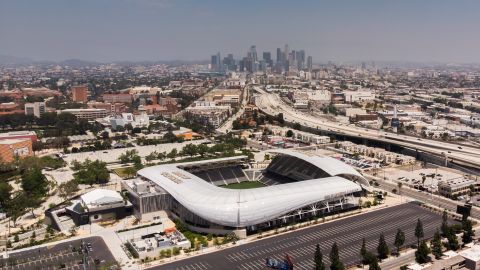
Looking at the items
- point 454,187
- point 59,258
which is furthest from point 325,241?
point 454,187

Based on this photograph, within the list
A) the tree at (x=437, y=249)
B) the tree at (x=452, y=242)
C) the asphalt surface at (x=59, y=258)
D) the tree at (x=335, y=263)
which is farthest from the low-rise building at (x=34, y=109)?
the tree at (x=452, y=242)

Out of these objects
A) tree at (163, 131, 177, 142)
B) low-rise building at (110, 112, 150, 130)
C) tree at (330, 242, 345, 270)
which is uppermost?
low-rise building at (110, 112, 150, 130)

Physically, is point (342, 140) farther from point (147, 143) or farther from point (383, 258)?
point (383, 258)

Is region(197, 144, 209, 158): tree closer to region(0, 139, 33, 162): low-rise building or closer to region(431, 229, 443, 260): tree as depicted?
region(0, 139, 33, 162): low-rise building

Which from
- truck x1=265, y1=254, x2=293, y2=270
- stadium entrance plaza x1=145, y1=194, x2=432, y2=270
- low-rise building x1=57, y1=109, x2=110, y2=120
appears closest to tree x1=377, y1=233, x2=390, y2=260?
stadium entrance plaza x1=145, y1=194, x2=432, y2=270

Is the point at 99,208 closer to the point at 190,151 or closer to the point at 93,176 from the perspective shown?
the point at 93,176

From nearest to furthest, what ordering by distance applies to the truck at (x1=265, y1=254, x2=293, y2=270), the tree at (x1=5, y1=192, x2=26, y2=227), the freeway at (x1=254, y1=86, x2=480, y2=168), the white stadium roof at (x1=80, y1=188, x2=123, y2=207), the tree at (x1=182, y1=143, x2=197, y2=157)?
the truck at (x1=265, y1=254, x2=293, y2=270), the white stadium roof at (x1=80, y1=188, x2=123, y2=207), the tree at (x1=5, y1=192, x2=26, y2=227), the freeway at (x1=254, y1=86, x2=480, y2=168), the tree at (x1=182, y1=143, x2=197, y2=157)

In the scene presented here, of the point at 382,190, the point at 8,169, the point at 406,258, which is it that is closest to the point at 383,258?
the point at 406,258
